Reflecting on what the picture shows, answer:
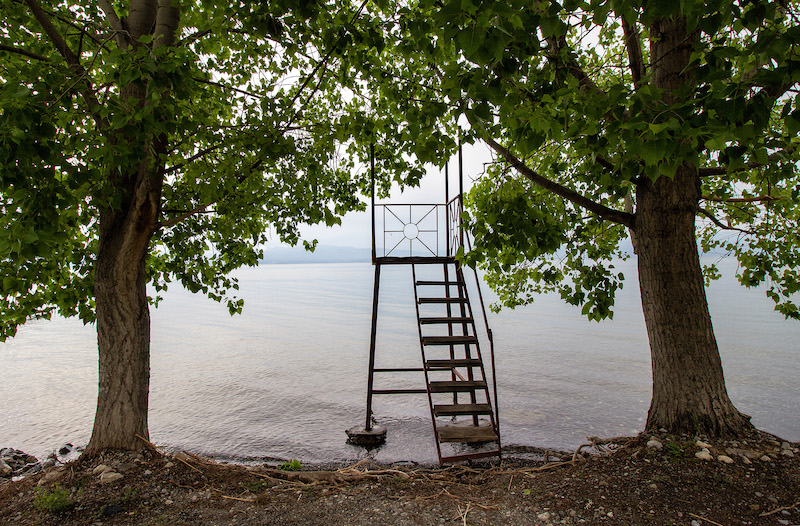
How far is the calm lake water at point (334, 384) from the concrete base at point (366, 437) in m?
0.25

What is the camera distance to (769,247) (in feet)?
24.2

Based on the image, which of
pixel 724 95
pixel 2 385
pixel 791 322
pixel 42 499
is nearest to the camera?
pixel 724 95

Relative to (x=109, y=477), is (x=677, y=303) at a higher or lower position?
higher

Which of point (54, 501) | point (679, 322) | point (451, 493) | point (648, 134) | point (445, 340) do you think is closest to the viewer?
point (648, 134)

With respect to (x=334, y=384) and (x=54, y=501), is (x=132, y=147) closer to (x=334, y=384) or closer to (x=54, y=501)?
(x=54, y=501)

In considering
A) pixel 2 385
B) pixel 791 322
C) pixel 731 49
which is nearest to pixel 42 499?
pixel 731 49

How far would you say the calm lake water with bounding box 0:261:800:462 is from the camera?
28.5 feet

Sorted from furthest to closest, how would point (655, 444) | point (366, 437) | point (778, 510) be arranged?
1. point (366, 437)
2. point (655, 444)
3. point (778, 510)

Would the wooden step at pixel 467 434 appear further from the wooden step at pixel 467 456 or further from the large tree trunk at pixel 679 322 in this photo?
the large tree trunk at pixel 679 322

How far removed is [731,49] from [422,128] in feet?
7.15

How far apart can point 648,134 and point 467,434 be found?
5.28 meters

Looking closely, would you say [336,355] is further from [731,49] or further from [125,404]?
[731,49]

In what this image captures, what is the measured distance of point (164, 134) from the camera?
5332 mm

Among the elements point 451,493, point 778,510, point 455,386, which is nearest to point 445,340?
point 455,386
